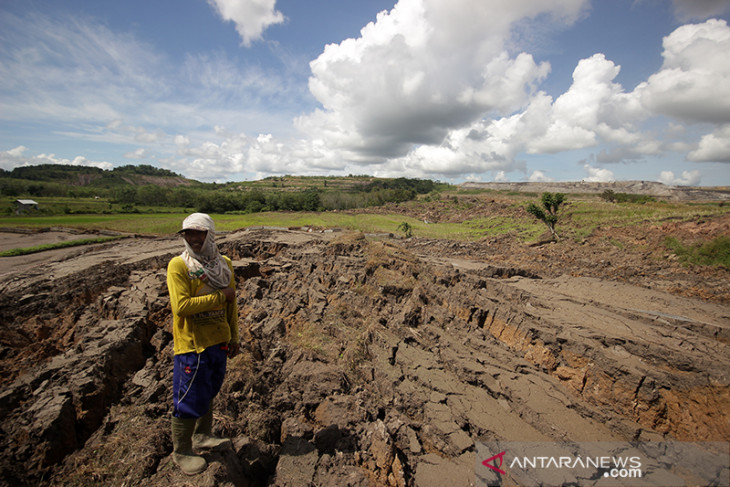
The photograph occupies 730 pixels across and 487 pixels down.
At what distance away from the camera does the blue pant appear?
298 cm

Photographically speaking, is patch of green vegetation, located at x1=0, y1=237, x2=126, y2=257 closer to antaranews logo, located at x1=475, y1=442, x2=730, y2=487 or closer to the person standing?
the person standing

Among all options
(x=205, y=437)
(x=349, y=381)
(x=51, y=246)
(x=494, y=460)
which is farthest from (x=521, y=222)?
(x=51, y=246)

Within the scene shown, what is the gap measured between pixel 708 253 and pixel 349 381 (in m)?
23.1

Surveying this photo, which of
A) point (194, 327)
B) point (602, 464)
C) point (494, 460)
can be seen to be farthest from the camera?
point (602, 464)

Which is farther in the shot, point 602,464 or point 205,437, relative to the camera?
point 602,464

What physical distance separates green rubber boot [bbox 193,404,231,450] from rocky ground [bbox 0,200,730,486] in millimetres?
110

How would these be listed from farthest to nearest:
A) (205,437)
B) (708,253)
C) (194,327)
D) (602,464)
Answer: (708,253) → (602,464) → (205,437) → (194,327)

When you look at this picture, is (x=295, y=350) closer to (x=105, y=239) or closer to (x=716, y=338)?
(x=716, y=338)

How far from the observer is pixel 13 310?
8.94m

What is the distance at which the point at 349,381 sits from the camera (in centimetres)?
512

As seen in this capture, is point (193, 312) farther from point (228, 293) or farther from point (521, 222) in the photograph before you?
point (521, 222)

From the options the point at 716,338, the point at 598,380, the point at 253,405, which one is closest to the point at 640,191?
the point at 716,338

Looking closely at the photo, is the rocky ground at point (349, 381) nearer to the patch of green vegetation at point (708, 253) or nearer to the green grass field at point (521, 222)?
the patch of green vegetation at point (708, 253)

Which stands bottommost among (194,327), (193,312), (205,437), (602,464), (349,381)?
(602,464)
